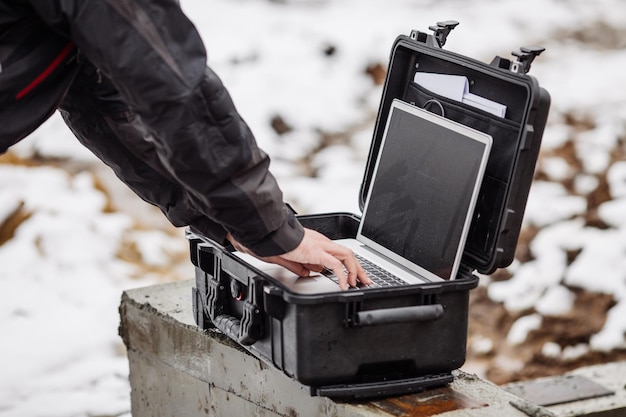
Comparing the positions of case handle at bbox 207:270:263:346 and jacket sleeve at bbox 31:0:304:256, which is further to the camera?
case handle at bbox 207:270:263:346

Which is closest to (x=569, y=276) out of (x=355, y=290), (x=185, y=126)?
(x=355, y=290)

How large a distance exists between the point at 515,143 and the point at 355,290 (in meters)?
0.45

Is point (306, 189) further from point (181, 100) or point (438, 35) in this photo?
point (181, 100)

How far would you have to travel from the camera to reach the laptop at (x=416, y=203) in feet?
7.18

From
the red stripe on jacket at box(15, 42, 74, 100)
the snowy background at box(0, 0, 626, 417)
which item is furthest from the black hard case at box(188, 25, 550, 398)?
the snowy background at box(0, 0, 626, 417)

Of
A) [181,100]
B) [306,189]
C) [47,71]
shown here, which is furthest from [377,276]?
[306,189]

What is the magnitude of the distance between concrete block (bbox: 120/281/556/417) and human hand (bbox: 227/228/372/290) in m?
0.25

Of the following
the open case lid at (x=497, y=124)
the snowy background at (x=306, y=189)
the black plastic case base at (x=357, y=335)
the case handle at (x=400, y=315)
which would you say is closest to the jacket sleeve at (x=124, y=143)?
the black plastic case base at (x=357, y=335)

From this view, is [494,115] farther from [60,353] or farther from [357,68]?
[357,68]

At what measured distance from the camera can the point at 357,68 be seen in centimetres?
613

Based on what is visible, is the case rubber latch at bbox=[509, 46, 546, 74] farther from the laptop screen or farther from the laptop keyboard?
the laptop keyboard

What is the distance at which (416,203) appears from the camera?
233 cm

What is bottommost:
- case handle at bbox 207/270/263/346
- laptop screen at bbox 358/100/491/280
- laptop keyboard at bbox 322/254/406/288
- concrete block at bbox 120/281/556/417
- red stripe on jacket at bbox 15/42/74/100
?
concrete block at bbox 120/281/556/417

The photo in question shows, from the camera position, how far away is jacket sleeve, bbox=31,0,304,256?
5.90ft
